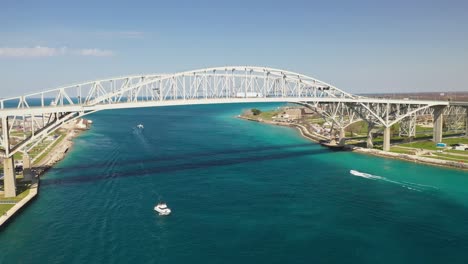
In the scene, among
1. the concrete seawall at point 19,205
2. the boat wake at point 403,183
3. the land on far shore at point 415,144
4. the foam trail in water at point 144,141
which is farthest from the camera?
the foam trail in water at point 144,141

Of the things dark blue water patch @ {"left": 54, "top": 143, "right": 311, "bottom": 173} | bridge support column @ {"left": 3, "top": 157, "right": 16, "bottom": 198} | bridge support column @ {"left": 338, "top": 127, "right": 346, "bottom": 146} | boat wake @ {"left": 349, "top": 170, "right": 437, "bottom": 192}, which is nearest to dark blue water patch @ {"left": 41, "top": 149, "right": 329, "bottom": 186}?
dark blue water patch @ {"left": 54, "top": 143, "right": 311, "bottom": 173}

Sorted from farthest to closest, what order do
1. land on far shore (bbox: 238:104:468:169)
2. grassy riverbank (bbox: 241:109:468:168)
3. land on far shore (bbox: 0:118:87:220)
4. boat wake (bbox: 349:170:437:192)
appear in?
land on far shore (bbox: 238:104:468:169) → grassy riverbank (bbox: 241:109:468:168) → boat wake (bbox: 349:170:437:192) → land on far shore (bbox: 0:118:87:220)

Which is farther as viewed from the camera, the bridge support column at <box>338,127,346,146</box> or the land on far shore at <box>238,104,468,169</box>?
the bridge support column at <box>338,127,346,146</box>

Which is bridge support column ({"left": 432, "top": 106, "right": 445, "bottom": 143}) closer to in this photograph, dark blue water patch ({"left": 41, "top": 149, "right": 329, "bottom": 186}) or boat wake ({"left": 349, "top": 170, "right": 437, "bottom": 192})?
dark blue water patch ({"left": 41, "top": 149, "right": 329, "bottom": 186})

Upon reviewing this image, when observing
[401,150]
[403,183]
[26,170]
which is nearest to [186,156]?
[26,170]

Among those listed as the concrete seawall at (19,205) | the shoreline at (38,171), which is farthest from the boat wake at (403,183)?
the shoreline at (38,171)

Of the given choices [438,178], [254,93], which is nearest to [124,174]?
[254,93]

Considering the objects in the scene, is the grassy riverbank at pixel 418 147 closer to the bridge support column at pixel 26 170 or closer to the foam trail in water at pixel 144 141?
the foam trail in water at pixel 144 141

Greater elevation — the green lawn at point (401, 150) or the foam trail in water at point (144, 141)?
the foam trail in water at point (144, 141)
